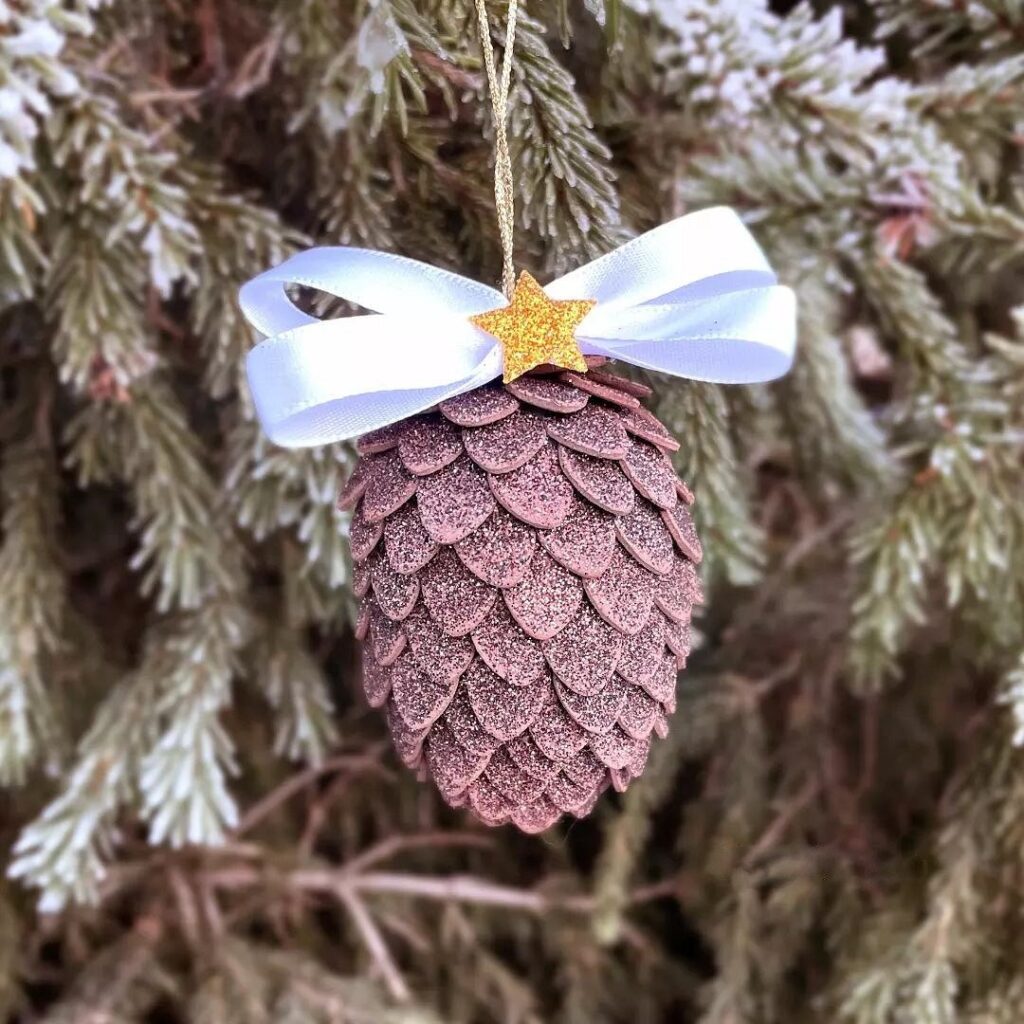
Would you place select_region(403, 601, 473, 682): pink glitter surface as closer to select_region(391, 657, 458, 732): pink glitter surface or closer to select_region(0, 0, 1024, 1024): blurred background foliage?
select_region(391, 657, 458, 732): pink glitter surface

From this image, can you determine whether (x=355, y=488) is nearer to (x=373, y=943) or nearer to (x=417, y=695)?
(x=417, y=695)

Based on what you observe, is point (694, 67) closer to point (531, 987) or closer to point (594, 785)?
point (594, 785)

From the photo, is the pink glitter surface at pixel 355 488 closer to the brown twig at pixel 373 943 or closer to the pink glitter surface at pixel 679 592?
the pink glitter surface at pixel 679 592

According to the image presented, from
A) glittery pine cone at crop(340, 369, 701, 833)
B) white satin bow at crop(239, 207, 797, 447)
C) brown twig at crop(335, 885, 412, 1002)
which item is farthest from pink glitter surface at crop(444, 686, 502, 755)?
brown twig at crop(335, 885, 412, 1002)

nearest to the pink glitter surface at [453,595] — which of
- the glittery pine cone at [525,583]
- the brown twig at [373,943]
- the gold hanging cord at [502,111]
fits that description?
the glittery pine cone at [525,583]

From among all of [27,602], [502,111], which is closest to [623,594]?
[502,111]

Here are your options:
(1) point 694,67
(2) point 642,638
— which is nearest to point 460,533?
(2) point 642,638
